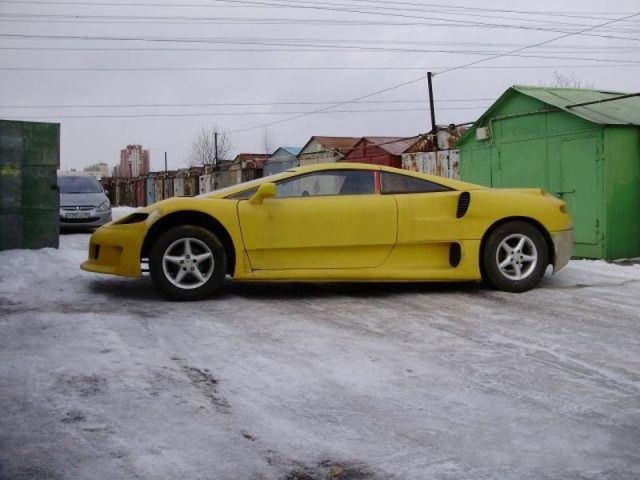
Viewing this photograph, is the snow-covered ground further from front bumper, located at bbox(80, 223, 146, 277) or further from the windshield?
the windshield

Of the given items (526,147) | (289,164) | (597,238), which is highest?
(289,164)

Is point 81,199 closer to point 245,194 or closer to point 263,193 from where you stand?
point 245,194

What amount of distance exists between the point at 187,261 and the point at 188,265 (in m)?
0.04

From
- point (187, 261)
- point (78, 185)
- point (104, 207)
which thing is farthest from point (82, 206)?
point (187, 261)

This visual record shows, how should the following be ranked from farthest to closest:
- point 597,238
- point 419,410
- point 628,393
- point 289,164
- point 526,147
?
point 289,164
point 526,147
point 597,238
point 628,393
point 419,410

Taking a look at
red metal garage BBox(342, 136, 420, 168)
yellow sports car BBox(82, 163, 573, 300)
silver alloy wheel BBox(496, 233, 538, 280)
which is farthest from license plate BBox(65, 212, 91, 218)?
silver alloy wheel BBox(496, 233, 538, 280)

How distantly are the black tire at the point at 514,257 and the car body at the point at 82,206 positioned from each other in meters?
10.6

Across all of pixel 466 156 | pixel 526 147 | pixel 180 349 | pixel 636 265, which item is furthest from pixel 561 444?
pixel 466 156

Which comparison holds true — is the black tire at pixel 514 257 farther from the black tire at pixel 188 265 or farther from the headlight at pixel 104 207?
the headlight at pixel 104 207

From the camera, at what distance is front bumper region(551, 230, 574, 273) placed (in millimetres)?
6078

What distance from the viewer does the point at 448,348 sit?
3971 millimetres

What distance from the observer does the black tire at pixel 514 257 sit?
596cm

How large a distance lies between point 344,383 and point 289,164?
23468mm

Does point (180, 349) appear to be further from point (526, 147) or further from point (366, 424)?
point (526, 147)
